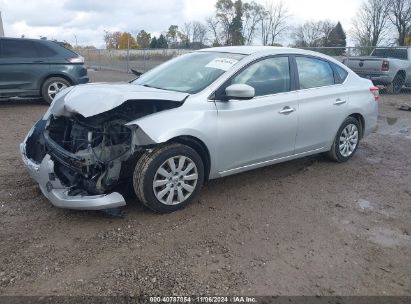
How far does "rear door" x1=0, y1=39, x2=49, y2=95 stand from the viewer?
9.39 m

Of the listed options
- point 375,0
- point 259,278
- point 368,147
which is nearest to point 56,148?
point 259,278

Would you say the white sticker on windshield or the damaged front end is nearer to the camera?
the damaged front end

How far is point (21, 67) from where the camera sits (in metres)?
9.49

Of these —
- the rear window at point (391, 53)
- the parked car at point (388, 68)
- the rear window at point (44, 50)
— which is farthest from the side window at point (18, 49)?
the rear window at point (391, 53)

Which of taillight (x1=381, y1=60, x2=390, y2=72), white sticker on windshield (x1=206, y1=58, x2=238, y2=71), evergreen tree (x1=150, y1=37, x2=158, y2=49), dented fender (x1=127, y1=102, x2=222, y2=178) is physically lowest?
dented fender (x1=127, y1=102, x2=222, y2=178)

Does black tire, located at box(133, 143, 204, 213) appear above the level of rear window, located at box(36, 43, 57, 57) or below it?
below

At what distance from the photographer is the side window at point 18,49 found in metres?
9.48

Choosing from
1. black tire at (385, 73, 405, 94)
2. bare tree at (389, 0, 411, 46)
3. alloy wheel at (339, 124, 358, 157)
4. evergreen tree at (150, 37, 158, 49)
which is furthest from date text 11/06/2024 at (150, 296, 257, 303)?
evergreen tree at (150, 37, 158, 49)

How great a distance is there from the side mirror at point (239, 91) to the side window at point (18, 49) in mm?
7270

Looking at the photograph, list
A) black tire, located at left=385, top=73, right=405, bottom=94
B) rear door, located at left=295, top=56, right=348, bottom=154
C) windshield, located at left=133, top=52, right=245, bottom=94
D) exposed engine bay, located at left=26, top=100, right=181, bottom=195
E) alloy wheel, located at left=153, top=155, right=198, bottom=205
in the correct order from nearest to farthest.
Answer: exposed engine bay, located at left=26, top=100, right=181, bottom=195 < alloy wheel, located at left=153, top=155, right=198, bottom=205 < windshield, located at left=133, top=52, right=245, bottom=94 < rear door, located at left=295, top=56, right=348, bottom=154 < black tire, located at left=385, top=73, right=405, bottom=94

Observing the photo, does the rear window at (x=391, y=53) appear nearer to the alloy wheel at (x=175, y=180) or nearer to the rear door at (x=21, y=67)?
the rear door at (x=21, y=67)

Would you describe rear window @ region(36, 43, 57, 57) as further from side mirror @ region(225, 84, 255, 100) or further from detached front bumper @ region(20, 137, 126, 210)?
side mirror @ region(225, 84, 255, 100)

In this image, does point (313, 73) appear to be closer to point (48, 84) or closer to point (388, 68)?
point (48, 84)

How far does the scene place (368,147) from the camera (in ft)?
22.7
